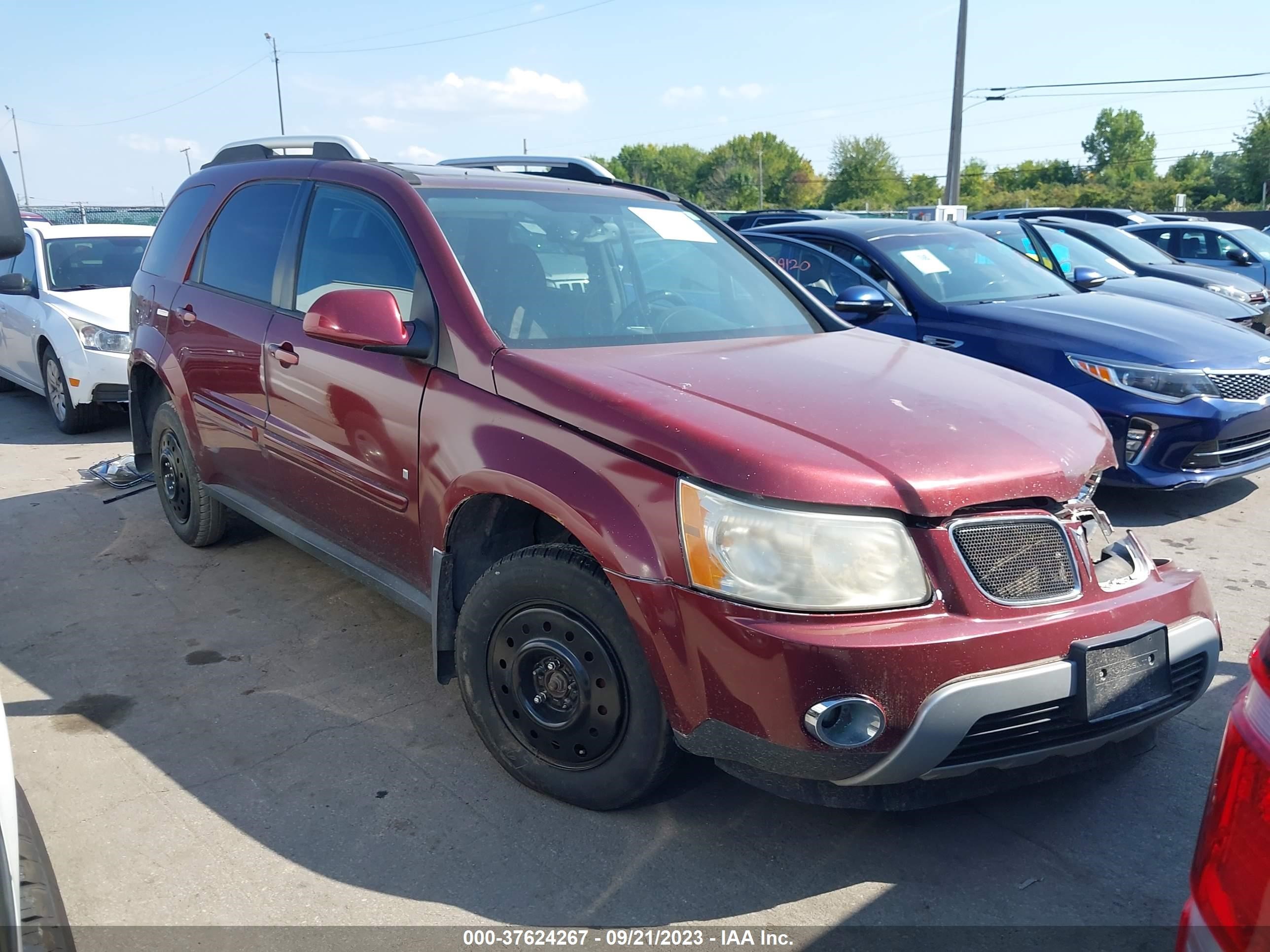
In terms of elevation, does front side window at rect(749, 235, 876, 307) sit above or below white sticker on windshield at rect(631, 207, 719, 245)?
below

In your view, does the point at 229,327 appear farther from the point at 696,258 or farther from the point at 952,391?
the point at 952,391

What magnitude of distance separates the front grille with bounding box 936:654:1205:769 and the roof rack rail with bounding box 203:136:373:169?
2.94m

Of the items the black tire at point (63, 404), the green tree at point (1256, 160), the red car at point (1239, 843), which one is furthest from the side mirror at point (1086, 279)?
the green tree at point (1256, 160)

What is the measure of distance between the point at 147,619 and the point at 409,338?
2.09m

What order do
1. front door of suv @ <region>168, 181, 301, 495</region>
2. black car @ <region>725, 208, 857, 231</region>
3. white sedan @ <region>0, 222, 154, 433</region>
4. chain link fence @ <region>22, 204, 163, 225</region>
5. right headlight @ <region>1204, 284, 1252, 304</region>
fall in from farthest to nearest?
chain link fence @ <region>22, 204, 163, 225</region>
black car @ <region>725, 208, 857, 231</region>
right headlight @ <region>1204, 284, 1252, 304</region>
white sedan @ <region>0, 222, 154, 433</region>
front door of suv @ <region>168, 181, 301, 495</region>

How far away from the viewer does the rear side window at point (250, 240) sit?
4.12 m

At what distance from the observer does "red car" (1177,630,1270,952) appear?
138 centimetres

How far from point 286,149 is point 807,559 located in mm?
3429

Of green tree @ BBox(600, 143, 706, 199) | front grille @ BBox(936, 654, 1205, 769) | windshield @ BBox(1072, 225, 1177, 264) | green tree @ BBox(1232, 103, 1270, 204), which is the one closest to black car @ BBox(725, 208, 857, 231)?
windshield @ BBox(1072, 225, 1177, 264)

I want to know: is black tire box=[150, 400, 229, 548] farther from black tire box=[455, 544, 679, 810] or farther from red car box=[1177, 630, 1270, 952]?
red car box=[1177, 630, 1270, 952]

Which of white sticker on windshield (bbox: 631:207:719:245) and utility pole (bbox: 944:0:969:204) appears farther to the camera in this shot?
utility pole (bbox: 944:0:969:204)

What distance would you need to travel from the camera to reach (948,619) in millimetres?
2363

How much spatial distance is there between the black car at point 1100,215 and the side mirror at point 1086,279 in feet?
28.5

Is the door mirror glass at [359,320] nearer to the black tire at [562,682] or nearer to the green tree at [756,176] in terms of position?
the black tire at [562,682]
